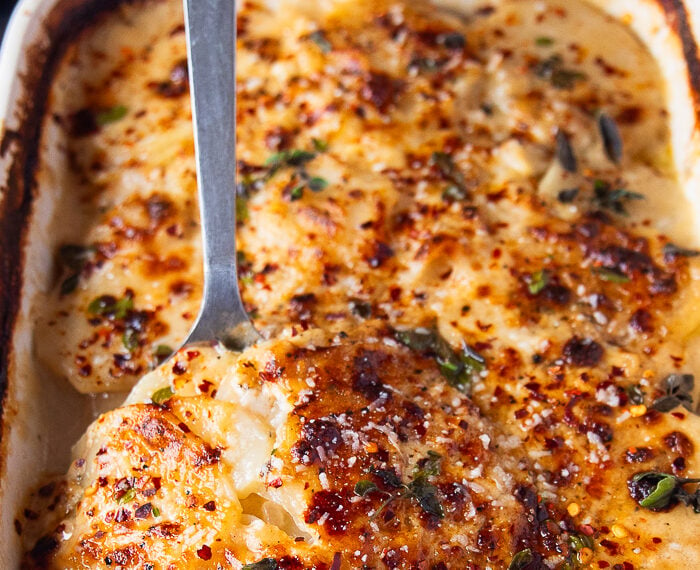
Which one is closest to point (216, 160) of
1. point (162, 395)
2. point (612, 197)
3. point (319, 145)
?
point (319, 145)

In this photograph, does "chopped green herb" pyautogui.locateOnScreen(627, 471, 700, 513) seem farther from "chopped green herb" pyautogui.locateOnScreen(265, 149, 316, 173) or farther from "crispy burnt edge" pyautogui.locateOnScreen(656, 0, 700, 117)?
"chopped green herb" pyautogui.locateOnScreen(265, 149, 316, 173)

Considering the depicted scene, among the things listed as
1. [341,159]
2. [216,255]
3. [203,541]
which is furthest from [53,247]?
[203,541]

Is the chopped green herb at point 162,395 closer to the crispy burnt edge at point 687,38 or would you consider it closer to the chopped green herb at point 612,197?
the chopped green herb at point 612,197

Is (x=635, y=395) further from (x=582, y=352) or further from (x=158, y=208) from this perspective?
(x=158, y=208)

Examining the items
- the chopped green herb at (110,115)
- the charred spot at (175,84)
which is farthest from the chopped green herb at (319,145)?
the chopped green herb at (110,115)

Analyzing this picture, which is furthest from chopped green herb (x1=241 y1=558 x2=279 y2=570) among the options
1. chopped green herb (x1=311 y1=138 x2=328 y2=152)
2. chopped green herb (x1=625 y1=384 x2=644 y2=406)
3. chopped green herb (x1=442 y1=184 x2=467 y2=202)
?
chopped green herb (x1=311 y1=138 x2=328 y2=152)

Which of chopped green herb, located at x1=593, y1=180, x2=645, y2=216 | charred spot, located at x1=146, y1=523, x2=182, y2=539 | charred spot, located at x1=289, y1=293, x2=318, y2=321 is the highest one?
chopped green herb, located at x1=593, y1=180, x2=645, y2=216

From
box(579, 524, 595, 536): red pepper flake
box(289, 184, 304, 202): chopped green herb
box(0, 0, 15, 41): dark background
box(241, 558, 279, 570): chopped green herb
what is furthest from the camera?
box(0, 0, 15, 41): dark background
